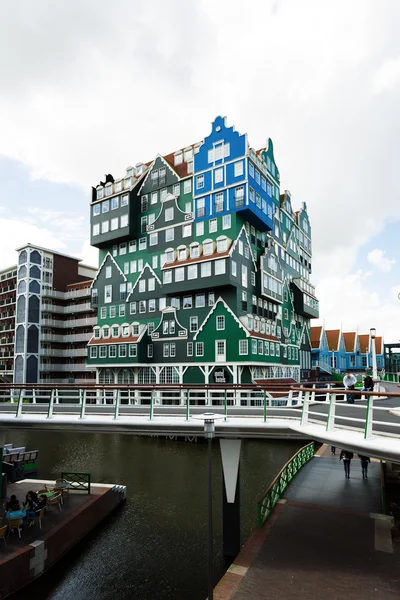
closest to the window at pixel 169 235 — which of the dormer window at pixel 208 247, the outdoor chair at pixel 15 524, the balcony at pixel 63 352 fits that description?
the dormer window at pixel 208 247

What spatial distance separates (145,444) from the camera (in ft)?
140

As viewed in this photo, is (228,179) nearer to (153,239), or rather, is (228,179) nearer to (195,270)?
(195,270)

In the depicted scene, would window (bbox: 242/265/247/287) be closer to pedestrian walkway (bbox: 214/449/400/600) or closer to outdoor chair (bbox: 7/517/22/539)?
pedestrian walkway (bbox: 214/449/400/600)

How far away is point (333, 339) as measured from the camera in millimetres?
91938

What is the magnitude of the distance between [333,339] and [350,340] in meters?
4.36

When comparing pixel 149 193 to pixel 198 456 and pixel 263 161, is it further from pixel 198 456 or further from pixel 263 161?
pixel 198 456

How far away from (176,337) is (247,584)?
36178 millimetres

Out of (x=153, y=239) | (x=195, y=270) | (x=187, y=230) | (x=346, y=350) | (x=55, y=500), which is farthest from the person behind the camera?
(x=346, y=350)

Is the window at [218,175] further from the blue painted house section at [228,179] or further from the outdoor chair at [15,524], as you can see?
the outdoor chair at [15,524]

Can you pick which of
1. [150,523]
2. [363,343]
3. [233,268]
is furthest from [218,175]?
[363,343]

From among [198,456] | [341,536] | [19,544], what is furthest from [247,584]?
[198,456]

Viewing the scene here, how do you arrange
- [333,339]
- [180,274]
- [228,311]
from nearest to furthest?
[228,311]
[180,274]
[333,339]

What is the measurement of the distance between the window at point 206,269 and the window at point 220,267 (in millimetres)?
969

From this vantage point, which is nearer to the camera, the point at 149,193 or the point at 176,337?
the point at 176,337
